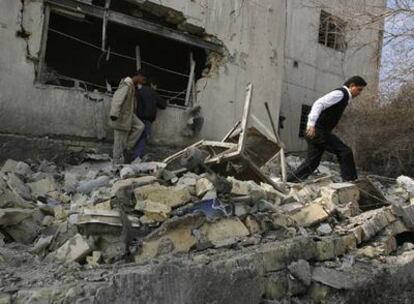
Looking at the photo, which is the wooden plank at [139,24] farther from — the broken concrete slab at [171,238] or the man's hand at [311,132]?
the broken concrete slab at [171,238]

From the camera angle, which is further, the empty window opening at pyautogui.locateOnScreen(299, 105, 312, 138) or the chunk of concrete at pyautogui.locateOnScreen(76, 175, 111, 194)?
the empty window opening at pyautogui.locateOnScreen(299, 105, 312, 138)

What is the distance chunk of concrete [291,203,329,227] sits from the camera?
5227 mm

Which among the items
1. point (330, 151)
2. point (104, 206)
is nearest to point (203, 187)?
point (104, 206)

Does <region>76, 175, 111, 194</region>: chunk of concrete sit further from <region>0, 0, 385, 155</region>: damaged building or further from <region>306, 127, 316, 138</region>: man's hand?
<region>306, 127, 316, 138</region>: man's hand

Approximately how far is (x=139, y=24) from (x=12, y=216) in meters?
4.62

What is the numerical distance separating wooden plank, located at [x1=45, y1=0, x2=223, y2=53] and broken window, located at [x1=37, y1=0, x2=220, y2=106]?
13 centimetres

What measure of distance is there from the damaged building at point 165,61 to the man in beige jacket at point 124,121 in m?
0.45

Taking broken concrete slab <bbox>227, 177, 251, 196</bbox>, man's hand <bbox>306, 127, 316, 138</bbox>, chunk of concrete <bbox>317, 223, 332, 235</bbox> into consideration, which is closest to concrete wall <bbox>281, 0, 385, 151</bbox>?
man's hand <bbox>306, 127, 316, 138</bbox>

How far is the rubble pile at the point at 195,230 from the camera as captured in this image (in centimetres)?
375

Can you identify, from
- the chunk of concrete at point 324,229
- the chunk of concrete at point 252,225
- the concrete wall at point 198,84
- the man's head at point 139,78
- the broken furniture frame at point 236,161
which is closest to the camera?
the chunk of concrete at point 252,225

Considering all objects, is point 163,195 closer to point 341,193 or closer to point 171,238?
point 171,238

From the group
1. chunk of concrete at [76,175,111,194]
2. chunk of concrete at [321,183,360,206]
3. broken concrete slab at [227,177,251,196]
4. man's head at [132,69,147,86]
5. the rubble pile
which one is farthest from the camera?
man's head at [132,69,147,86]

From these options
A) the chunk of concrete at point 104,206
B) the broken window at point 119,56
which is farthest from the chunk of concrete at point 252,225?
the broken window at point 119,56

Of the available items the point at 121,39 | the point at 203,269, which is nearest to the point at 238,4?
the point at 121,39
